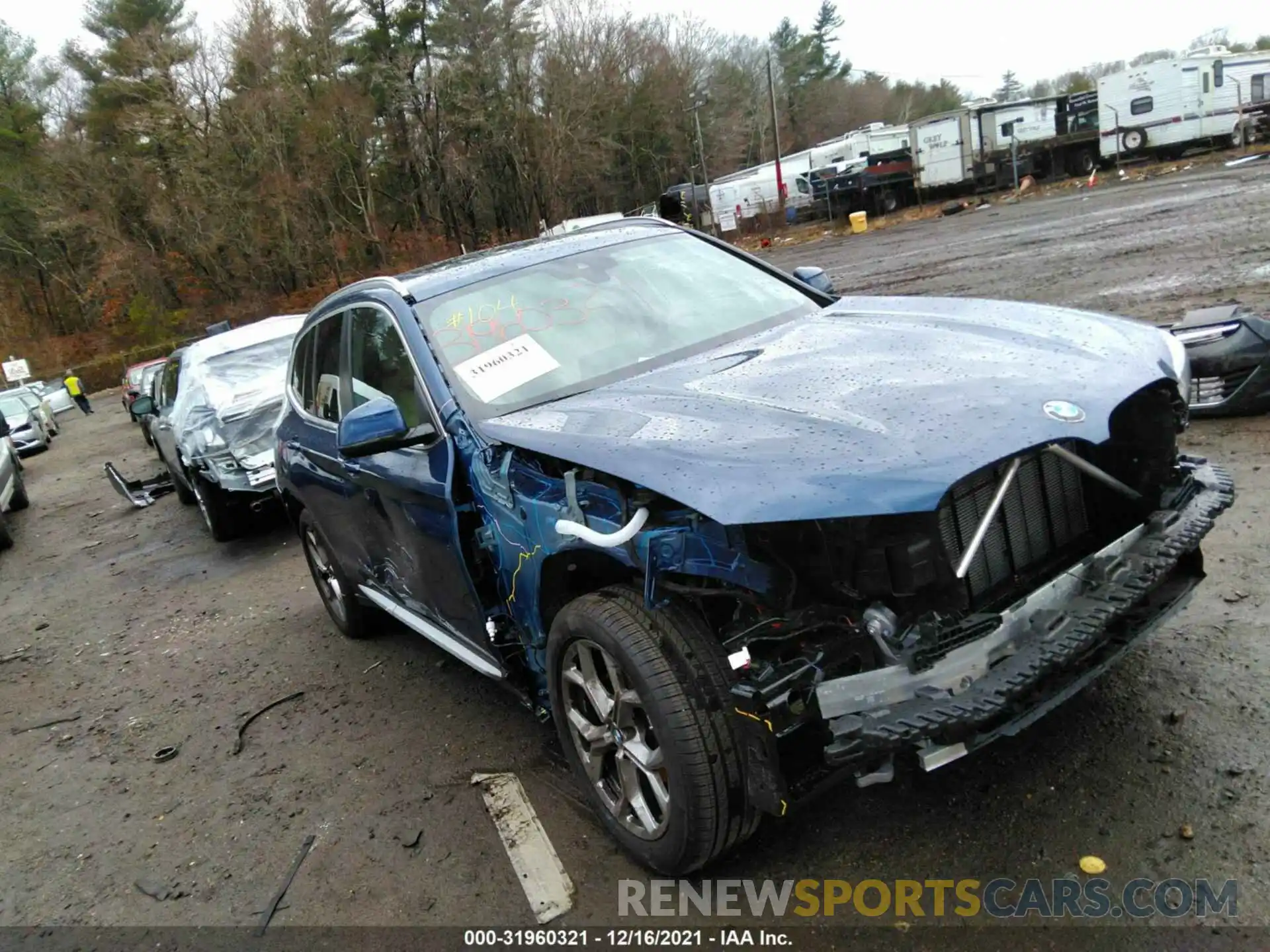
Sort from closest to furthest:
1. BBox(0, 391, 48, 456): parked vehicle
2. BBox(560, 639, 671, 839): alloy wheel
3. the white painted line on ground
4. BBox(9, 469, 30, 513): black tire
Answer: BBox(560, 639, 671, 839): alloy wheel
the white painted line on ground
BBox(9, 469, 30, 513): black tire
BBox(0, 391, 48, 456): parked vehicle

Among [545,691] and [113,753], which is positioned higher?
[545,691]

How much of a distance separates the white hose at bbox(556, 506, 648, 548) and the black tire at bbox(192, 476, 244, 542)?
22.2 feet

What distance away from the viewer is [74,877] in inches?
142

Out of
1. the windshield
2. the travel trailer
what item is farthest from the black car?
the travel trailer

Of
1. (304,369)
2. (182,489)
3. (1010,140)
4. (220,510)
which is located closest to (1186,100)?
(1010,140)

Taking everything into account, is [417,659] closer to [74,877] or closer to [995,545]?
[74,877]

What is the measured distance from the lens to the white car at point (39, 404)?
23.4 metres

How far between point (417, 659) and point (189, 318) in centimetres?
4861

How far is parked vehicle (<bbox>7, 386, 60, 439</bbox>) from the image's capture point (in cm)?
2341

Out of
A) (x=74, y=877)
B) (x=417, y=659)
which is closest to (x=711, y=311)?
(x=417, y=659)

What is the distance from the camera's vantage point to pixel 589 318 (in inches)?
146

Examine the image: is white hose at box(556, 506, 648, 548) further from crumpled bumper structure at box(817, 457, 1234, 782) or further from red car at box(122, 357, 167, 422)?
red car at box(122, 357, 167, 422)

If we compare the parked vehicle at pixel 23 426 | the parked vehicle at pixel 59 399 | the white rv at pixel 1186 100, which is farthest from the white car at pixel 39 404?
the white rv at pixel 1186 100

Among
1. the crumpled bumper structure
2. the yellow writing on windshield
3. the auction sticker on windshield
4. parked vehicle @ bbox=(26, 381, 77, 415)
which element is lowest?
parked vehicle @ bbox=(26, 381, 77, 415)
